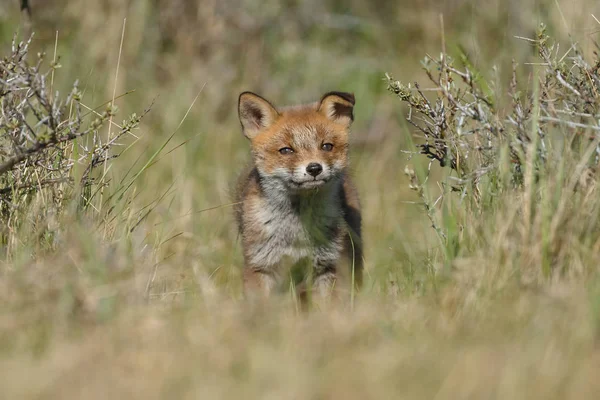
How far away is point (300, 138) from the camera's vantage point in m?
6.12

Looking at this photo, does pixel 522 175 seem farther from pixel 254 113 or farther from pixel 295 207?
pixel 254 113

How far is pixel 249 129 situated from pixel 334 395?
3447mm

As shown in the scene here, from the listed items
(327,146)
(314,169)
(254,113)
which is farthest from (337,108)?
(314,169)

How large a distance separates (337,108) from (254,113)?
2.05ft

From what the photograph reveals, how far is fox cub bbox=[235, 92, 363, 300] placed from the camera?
6.06 metres

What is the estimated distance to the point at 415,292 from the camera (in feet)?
15.9

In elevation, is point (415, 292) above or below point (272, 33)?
below

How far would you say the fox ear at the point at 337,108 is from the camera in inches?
249

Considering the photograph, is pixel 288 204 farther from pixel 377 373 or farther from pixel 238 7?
pixel 238 7

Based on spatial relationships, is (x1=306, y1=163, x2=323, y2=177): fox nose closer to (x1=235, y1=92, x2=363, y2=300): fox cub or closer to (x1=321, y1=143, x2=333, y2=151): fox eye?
(x1=235, y1=92, x2=363, y2=300): fox cub

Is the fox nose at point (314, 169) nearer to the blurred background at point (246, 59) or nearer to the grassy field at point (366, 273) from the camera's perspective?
the grassy field at point (366, 273)

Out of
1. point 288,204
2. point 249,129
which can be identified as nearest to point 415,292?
point 288,204

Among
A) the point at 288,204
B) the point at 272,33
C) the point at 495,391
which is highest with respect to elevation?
the point at 272,33

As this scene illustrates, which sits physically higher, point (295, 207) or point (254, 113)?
point (254, 113)
